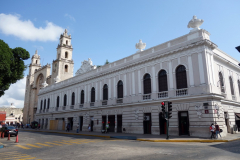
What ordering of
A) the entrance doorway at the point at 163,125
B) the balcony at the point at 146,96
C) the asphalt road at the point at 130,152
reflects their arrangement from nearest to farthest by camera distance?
the asphalt road at the point at 130,152 < the entrance doorway at the point at 163,125 < the balcony at the point at 146,96

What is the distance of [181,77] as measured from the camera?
20.0m

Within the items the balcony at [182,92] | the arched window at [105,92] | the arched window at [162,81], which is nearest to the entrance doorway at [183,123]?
the balcony at [182,92]

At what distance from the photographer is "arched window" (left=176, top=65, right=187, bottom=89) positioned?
64.7ft

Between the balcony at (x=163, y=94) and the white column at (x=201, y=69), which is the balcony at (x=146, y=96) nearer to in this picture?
the balcony at (x=163, y=94)

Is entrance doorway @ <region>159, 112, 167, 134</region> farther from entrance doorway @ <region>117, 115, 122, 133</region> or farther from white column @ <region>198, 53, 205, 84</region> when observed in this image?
entrance doorway @ <region>117, 115, 122, 133</region>

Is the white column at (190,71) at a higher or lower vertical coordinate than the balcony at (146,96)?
higher

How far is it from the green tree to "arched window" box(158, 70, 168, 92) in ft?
47.8

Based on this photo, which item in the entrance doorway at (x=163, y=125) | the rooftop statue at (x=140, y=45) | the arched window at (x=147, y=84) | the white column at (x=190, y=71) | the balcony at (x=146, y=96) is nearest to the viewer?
the white column at (x=190, y=71)

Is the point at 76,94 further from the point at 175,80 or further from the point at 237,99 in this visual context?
the point at 237,99

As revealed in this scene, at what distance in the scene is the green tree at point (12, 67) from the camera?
49.1 feet

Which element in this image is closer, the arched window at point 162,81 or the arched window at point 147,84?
the arched window at point 162,81

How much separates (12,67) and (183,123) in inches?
686

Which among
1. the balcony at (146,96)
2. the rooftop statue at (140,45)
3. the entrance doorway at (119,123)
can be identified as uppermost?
the rooftop statue at (140,45)

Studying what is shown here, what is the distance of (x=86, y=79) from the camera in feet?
109
